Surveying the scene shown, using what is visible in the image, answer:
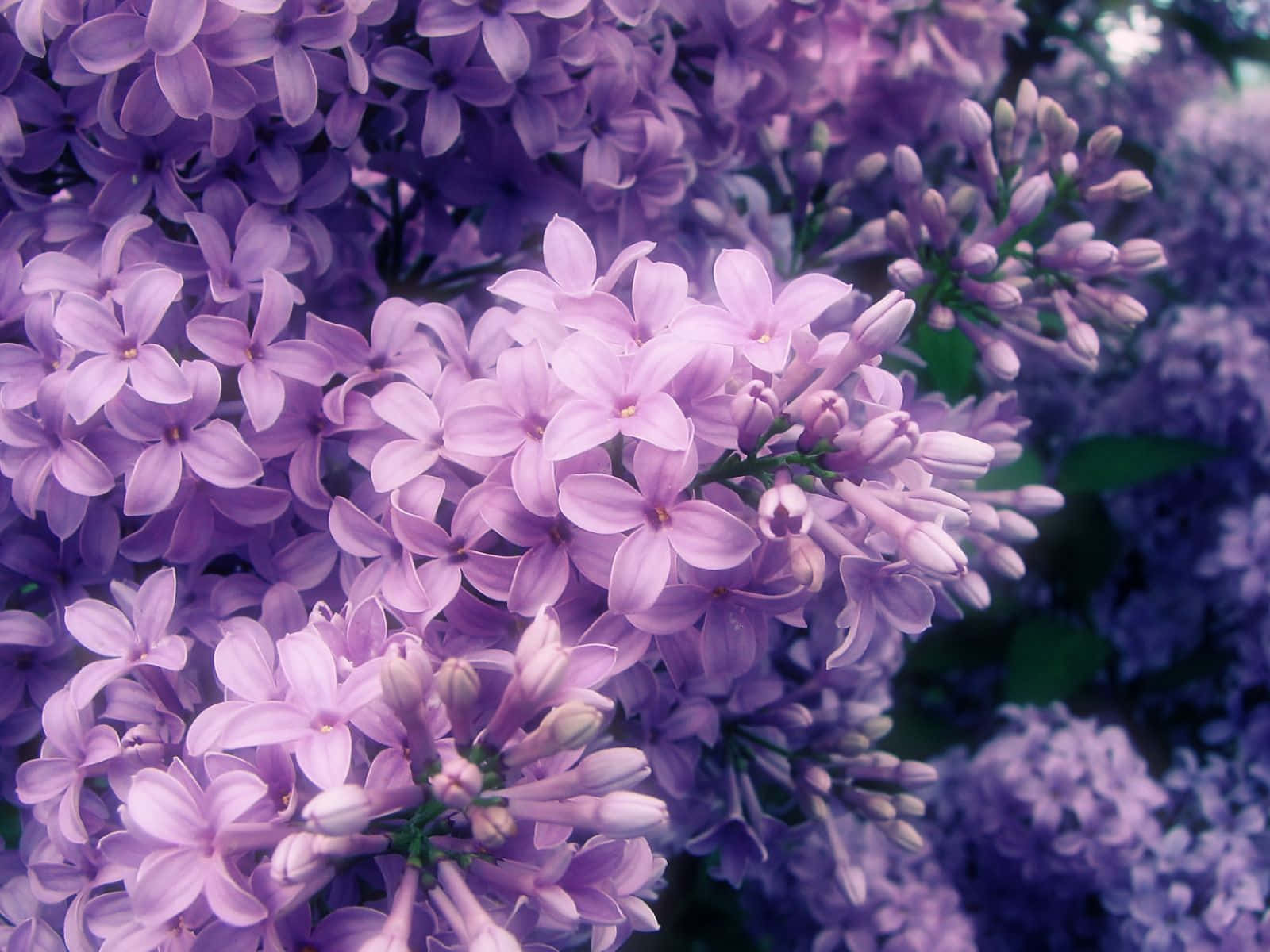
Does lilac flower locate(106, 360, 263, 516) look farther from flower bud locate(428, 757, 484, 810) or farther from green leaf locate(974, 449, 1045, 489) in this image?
green leaf locate(974, 449, 1045, 489)

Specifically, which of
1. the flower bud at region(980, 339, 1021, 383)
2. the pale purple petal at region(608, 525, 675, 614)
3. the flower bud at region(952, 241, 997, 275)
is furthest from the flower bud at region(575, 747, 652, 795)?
the flower bud at region(952, 241, 997, 275)

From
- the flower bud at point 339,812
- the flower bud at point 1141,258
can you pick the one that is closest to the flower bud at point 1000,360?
the flower bud at point 1141,258

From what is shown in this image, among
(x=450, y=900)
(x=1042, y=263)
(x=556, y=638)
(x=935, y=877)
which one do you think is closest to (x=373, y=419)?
(x=556, y=638)

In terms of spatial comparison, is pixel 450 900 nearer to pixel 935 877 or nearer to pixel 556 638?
pixel 556 638

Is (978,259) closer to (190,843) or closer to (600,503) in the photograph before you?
(600,503)

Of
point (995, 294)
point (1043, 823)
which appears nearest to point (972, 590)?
point (995, 294)

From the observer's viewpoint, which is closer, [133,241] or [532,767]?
[532,767]
